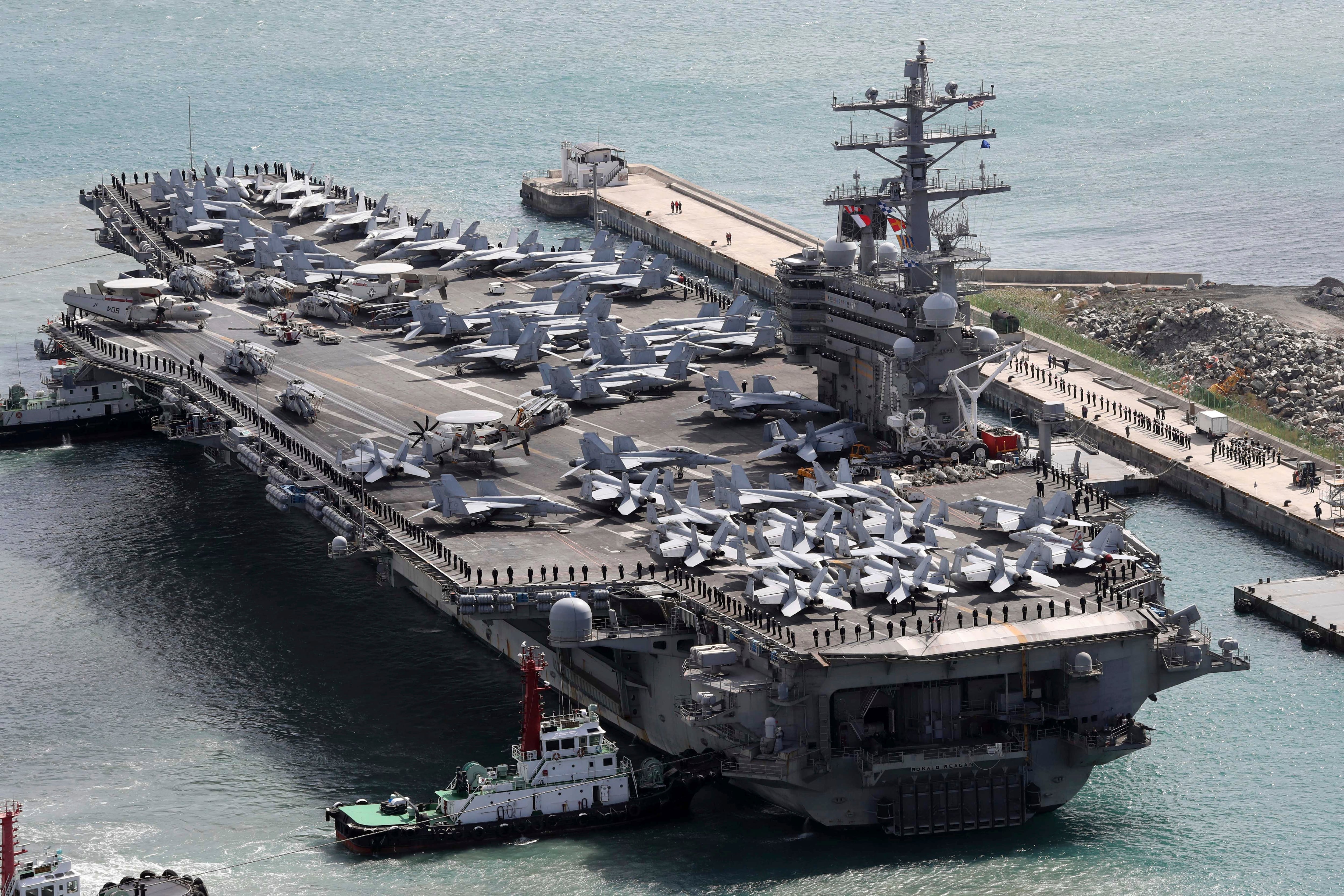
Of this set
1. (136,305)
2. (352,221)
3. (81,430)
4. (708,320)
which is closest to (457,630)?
(708,320)

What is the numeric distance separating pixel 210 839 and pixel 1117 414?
43701mm

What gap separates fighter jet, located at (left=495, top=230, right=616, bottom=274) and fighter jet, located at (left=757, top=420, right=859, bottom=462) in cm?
2885

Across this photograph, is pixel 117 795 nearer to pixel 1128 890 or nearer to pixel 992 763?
pixel 992 763

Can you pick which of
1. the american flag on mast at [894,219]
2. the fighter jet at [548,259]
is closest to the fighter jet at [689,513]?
the american flag on mast at [894,219]

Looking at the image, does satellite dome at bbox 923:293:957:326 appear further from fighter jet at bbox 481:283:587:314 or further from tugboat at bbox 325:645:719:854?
fighter jet at bbox 481:283:587:314

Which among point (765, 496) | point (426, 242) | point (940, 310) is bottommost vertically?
point (765, 496)

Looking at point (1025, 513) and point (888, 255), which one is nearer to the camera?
point (1025, 513)

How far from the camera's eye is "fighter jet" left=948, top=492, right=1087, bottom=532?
5134 centimetres

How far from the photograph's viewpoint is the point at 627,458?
58.9 metres

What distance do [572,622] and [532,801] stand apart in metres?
4.40

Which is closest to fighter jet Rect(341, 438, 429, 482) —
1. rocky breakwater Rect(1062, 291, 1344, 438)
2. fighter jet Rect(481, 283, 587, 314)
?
fighter jet Rect(481, 283, 587, 314)

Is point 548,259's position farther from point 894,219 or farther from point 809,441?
point 809,441

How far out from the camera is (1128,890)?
4231 cm

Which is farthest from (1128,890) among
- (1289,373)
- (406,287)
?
(406,287)
